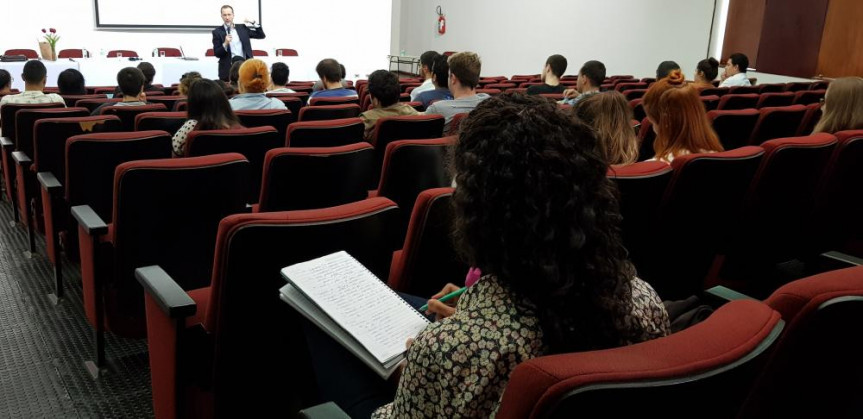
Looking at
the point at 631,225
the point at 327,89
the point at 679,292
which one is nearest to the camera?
the point at 631,225

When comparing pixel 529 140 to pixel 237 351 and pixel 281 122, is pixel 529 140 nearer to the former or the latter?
pixel 237 351

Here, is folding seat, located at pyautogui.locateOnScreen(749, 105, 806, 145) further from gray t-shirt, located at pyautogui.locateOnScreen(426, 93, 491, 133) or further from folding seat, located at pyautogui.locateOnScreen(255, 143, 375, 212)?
folding seat, located at pyautogui.locateOnScreen(255, 143, 375, 212)

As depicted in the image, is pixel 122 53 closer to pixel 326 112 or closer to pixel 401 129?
pixel 326 112

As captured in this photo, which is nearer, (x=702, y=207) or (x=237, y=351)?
(x=237, y=351)

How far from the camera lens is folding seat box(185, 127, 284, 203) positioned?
3047mm

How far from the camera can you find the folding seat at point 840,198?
2.86 meters

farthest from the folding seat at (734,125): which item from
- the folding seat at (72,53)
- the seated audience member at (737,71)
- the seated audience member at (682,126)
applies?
the folding seat at (72,53)

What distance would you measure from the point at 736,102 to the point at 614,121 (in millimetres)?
3458

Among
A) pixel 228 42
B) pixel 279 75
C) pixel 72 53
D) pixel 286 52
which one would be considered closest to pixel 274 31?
pixel 286 52

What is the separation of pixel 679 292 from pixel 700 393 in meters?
1.90

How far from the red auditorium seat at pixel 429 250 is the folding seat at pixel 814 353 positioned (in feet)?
2.86

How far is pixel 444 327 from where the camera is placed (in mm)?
1009

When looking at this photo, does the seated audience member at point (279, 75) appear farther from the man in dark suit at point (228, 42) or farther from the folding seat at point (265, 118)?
the man in dark suit at point (228, 42)

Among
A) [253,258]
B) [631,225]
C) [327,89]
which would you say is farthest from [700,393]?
[327,89]
